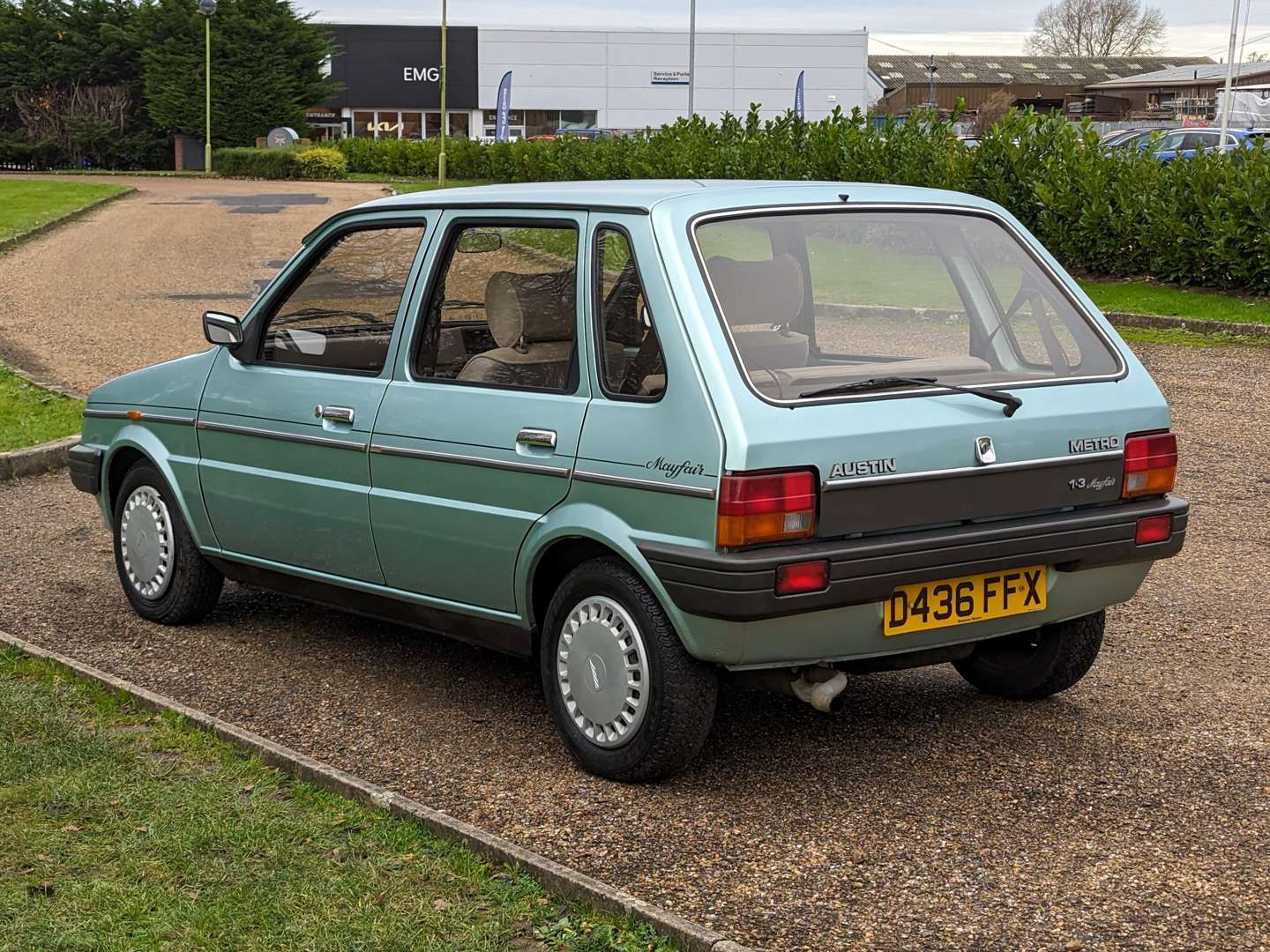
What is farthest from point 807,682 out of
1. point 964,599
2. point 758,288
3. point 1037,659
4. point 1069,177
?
point 1069,177

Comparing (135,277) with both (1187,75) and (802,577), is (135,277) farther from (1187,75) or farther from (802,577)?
(1187,75)

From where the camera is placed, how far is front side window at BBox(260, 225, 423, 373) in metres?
5.75

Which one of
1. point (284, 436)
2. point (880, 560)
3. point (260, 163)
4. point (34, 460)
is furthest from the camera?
point (260, 163)

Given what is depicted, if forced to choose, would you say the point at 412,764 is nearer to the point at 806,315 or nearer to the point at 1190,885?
the point at 806,315

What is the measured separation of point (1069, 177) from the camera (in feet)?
67.8

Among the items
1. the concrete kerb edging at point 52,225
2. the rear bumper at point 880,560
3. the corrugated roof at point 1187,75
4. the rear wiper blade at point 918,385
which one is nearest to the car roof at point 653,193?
the rear wiper blade at point 918,385

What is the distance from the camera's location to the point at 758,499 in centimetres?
430

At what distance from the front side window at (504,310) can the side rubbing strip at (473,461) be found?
26 centimetres

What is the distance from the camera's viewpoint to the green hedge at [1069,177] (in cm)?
1850

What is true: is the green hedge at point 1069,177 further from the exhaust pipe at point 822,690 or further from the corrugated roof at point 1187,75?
the corrugated roof at point 1187,75

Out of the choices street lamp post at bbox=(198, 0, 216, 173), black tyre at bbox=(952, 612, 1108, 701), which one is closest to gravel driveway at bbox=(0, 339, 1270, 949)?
black tyre at bbox=(952, 612, 1108, 701)

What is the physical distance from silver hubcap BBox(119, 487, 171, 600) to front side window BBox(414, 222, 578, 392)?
1.80 m

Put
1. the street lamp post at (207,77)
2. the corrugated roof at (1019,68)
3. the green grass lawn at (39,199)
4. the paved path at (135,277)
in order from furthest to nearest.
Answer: the corrugated roof at (1019,68)
the street lamp post at (207,77)
the green grass lawn at (39,199)
the paved path at (135,277)

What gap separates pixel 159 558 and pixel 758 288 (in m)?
3.13
